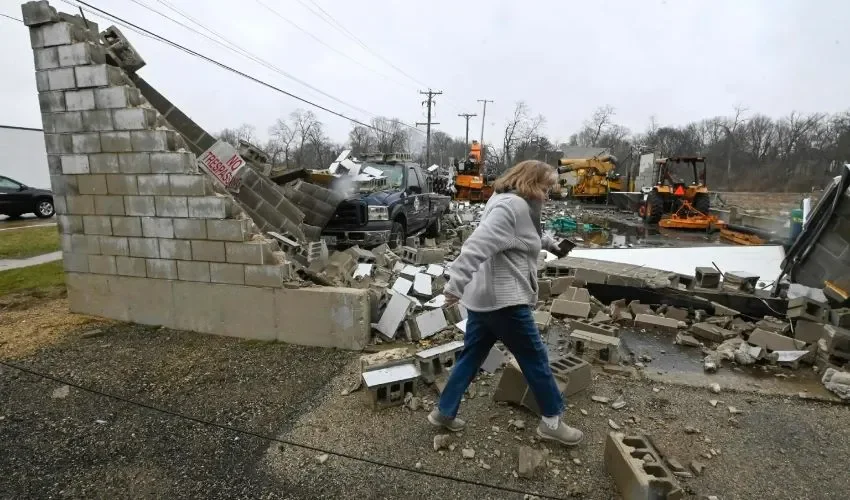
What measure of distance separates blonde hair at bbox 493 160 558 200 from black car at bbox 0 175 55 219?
20.0 m

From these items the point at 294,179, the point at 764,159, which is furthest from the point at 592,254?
the point at 764,159

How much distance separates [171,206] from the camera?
4797mm

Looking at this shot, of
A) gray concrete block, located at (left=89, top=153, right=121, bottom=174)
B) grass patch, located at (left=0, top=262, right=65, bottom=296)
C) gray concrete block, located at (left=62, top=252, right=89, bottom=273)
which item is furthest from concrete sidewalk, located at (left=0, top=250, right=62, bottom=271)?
gray concrete block, located at (left=89, top=153, right=121, bottom=174)

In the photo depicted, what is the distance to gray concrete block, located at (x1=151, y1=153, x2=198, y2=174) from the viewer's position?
466 cm

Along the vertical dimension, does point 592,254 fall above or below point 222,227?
below

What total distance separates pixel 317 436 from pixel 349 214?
18.7 feet

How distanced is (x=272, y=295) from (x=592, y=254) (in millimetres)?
6670

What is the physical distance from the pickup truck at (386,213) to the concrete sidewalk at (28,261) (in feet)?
19.8

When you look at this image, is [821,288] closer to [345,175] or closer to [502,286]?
[502,286]

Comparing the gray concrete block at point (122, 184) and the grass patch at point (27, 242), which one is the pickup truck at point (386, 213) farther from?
the grass patch at point (27, 242)

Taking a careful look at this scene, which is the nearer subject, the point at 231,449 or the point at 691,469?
the point at 691,469

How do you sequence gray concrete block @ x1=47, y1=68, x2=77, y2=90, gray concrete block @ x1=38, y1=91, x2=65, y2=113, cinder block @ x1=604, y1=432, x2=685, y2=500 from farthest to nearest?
gray concrete block @ x1=38, y1=91, x2=65, y2=113
gray concrete block @ x1=47, y1=68, x2=77, y2=90
cinder block @ x1=604, y1=432, x2=685, y2=500

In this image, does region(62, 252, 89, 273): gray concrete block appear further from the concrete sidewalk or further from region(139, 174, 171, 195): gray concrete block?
the concrete sidewalk

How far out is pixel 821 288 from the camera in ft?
18.8
